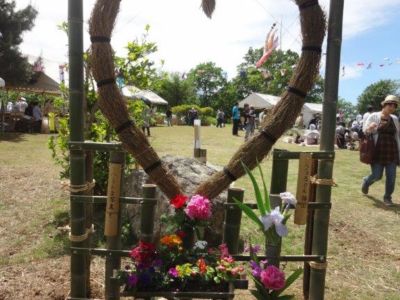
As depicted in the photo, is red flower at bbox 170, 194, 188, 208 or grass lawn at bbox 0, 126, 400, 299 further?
grass lawn at bbox 0, 126, 400, 299

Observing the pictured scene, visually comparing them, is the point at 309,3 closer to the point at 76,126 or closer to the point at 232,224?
the point at 232,224

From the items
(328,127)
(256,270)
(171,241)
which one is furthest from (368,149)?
(171,241)

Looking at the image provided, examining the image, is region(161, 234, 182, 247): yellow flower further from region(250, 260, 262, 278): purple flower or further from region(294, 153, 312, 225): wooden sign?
region(294, 153, 312, 225): wooden sign

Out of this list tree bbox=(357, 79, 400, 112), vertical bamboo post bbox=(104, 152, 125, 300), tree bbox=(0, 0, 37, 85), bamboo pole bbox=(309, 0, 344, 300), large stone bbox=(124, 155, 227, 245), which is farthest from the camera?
tree bbox=(357, 79, 400, 112)

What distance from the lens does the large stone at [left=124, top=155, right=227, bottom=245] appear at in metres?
4.28

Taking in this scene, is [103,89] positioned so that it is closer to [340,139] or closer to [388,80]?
[340,139]

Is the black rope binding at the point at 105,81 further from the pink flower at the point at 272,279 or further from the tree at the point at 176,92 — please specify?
the tree at the point at 176,92

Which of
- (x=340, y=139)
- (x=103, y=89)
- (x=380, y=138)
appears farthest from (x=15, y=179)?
(x=340, y=139)

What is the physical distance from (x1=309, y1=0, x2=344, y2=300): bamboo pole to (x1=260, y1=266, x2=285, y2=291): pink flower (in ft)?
2.05

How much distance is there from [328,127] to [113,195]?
157 cm

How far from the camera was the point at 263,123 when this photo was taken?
114 inches

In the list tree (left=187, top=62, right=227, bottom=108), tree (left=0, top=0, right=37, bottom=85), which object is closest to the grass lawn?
tree (left=0, top=0, right=37, bottom=85)

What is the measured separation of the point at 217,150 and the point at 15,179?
22.9 ft

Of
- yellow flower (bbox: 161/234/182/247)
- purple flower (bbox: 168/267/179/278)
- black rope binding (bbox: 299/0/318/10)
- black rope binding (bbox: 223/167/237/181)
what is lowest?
purple flower (bbox: 168/267/179/278)
